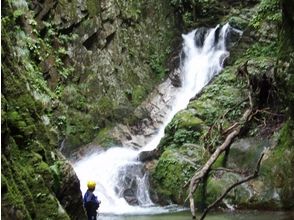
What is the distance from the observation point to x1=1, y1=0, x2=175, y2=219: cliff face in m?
6.79

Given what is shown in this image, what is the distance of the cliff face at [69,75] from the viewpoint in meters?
6.79

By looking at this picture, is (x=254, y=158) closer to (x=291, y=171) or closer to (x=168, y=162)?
(x=291, y=171)

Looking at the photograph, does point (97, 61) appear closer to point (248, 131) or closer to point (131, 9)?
point (131, 9)

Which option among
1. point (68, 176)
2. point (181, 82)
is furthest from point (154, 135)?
point (68, 176)

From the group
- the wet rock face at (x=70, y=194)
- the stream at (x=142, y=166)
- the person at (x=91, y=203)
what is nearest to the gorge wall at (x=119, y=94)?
the wet rock face at (x=70, y=194)

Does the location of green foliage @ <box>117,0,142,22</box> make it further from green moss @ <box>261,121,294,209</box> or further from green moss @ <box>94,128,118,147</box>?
green moss @ <box>261,121,294,209</box>

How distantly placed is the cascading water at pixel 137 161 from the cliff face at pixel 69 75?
1018 millimetres

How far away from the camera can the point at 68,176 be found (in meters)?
8.22

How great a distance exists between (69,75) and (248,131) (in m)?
6.90

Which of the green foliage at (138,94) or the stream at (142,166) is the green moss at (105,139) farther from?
the green foliage at (138,94)

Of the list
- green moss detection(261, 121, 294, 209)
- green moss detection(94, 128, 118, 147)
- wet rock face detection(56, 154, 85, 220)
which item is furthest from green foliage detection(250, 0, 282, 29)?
wet rock face detection(56, 154, 85, 220)

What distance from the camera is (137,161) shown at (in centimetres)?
1414

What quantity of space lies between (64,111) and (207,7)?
9050 mm

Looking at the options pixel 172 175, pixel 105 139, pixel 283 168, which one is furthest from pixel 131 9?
pixel 283 168
